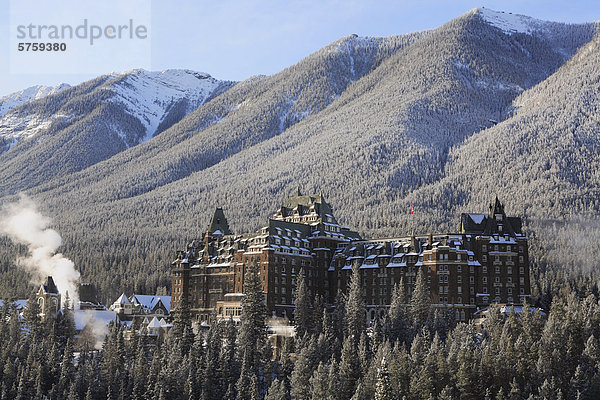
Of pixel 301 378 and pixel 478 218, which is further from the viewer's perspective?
pixel 478 218

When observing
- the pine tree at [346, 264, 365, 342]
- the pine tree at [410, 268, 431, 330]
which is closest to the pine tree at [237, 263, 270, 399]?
the pine tree at [346, 264, 365, 342]

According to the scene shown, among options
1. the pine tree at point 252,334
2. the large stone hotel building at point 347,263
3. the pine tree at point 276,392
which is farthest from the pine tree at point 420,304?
the pine tree at point 276,392

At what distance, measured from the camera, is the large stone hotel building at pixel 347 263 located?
6171 inches

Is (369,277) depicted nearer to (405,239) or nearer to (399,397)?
(405,239)

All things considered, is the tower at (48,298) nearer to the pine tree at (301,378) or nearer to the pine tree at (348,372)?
the pine tree at (301,378)

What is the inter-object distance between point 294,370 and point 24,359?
193 feet

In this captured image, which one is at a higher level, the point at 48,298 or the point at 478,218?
the point at 478,218

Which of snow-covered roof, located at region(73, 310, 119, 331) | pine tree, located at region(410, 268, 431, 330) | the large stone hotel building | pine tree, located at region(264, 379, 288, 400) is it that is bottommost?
pine tree, located at region(264, 379, 288, 400)

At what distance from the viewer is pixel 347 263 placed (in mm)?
171750

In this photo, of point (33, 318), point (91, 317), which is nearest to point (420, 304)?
point (91, 317)

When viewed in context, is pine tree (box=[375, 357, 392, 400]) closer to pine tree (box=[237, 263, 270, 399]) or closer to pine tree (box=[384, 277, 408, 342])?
pine tree (box=[384, 277, 408, 342])

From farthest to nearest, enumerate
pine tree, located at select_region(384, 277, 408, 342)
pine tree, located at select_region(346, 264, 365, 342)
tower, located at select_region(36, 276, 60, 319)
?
1. tower, located at select_region(36, 276, 60, 319)
2. pine tree, located at select_region(346, 264, 365, 342)
3. pine tree, located at select_region(384, 277, 408, 342)

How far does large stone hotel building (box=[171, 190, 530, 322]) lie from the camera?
157 m

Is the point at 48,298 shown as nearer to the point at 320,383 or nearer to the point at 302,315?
the point at 302,315
